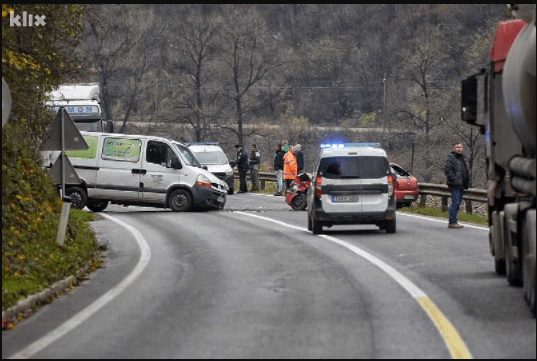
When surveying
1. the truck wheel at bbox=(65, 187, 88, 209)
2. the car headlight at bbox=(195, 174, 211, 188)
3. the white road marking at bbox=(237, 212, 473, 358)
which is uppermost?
the car headlight at bbox=(195, 174, 211, 188)

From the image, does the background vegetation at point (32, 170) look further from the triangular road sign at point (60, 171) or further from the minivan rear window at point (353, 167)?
the minivan rear window at point (353, 167)

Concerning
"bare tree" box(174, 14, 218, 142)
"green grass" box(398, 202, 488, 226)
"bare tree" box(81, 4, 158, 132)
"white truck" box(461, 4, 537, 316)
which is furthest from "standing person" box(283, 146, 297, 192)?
"bare tree" box(174, 14, 218, 142)

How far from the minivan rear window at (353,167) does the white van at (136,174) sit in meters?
9.51

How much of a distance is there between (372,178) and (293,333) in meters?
13.2

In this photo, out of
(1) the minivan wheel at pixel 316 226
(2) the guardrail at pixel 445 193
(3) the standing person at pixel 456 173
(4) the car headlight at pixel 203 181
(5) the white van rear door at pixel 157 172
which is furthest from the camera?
(4) the car headlight at pixel 203 181

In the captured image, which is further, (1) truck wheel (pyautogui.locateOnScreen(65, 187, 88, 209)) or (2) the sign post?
(1) truck wheel (pyautogui.locateOnScreen(65, 187, 88, 209))

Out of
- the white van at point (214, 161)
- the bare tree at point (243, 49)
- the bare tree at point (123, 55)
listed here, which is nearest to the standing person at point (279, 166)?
the white van at point (214, 161)

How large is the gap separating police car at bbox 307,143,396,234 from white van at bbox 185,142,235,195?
20.1 meters

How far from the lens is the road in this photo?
34.4ft

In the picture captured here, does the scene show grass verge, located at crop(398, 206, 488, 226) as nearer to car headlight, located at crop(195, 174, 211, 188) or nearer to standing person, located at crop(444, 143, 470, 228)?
standing person, located at crop(444, 143, 470, 228)

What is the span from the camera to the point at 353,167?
Answer: 2438cm

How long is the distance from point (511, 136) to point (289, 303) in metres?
3.66

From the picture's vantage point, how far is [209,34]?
78.2m

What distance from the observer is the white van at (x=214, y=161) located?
1759 inches
